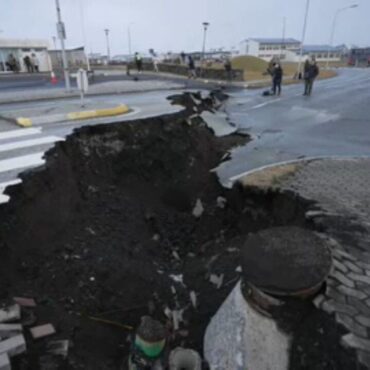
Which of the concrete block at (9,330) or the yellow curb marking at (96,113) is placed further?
the yellow curb marking at (96,113)

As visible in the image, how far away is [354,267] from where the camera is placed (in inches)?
153

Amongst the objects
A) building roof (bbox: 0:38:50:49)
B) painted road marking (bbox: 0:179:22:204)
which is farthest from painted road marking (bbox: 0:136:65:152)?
building roof (bbox: 0:38:50:49)

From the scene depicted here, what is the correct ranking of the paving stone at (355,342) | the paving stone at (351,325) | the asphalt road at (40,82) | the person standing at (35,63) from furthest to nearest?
the person standing at (35,63) → the asphalt road at (40,82) → the paving stone at (351,325) → the paving stone at (355,342)

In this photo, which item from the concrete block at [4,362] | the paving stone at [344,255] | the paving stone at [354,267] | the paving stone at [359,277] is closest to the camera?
the concrete block at [4,362]

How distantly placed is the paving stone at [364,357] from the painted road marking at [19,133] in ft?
28.2

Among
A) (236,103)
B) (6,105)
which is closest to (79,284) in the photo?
(6,105)

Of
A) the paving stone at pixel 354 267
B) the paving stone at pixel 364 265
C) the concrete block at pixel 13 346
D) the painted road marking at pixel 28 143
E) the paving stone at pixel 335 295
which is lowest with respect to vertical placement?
the concrete block at pixel 13 346

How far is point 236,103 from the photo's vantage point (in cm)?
1889

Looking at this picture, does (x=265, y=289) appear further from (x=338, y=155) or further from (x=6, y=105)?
(x=6, y=105)

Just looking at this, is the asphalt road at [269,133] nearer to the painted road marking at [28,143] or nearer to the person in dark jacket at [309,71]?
the painted road marking at [28,143]

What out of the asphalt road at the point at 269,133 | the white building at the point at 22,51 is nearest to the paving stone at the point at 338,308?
the asphalt road at the point at 269,133

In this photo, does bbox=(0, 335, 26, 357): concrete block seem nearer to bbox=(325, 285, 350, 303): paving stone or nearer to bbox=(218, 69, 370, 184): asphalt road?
bbox=(325, 285, 350, 303): paving stone

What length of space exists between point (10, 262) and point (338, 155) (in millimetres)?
7577

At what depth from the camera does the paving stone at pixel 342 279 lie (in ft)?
11.8
